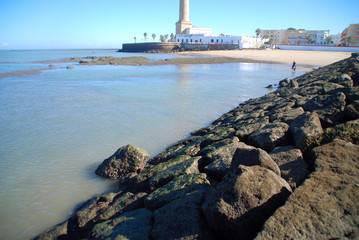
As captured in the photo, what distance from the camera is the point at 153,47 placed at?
265ft

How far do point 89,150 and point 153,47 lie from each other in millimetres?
77623

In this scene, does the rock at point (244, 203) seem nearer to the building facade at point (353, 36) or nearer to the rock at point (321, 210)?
the rock at point (321, 210)

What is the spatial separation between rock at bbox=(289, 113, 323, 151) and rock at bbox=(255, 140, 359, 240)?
104cm

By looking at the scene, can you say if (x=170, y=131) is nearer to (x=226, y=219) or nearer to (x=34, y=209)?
(x=34, y=209)

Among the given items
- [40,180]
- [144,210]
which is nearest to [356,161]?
[144,210]

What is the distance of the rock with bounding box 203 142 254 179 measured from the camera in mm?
3840

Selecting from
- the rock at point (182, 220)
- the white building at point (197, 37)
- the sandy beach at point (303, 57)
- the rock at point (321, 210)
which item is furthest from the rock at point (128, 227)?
the white building at point (197, 37)

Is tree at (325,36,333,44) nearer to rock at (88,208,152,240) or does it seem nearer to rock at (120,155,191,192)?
rock at (120,155,191,192)

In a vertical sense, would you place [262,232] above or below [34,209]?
above

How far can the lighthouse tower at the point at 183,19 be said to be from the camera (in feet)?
268

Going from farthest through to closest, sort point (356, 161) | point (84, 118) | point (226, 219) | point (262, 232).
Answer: point (84, 118) → point (356, 161) → point (226, 219) → point (262, 232)

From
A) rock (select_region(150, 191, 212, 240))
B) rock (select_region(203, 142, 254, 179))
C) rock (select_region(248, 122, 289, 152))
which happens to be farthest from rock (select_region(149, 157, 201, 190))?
rock (select_region(248, 122, 289, 152))

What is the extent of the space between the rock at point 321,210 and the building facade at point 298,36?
98.1m

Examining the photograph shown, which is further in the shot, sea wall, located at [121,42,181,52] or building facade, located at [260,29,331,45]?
building facade, located at [260,29,331,45]
